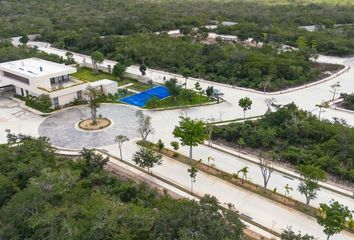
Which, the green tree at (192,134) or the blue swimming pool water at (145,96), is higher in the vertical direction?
the green tree at (192,134)

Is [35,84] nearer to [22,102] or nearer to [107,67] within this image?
[22,102]

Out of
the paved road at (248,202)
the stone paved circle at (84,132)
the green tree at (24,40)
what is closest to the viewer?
the paved road at (248,202)

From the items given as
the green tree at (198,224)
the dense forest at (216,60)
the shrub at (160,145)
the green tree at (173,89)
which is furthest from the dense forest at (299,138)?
the green tree at (198,224)

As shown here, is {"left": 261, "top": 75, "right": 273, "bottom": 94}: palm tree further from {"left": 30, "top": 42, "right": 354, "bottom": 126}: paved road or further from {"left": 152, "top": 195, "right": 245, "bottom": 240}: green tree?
{"left": 152, "top": 195, "right": 245, "bottom": 240}: green tree

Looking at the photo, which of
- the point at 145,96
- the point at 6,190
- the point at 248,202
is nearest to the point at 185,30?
the point at 145,96

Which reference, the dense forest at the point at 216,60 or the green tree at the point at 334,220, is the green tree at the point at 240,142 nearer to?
the green tree at the point at 334,220

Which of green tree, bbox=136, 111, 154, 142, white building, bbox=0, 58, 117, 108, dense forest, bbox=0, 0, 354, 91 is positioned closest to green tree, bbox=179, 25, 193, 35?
dense forest, bbox=0, 0, 354, 91
